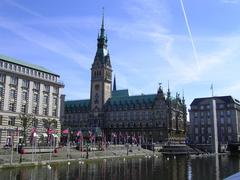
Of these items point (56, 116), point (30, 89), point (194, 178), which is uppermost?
point (30, 89)

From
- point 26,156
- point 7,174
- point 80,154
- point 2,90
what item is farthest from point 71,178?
point 2,90

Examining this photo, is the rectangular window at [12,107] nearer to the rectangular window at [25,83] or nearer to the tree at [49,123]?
the rectangular window at [25,83]

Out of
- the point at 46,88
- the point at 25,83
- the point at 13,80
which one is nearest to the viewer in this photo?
the point at 13,80

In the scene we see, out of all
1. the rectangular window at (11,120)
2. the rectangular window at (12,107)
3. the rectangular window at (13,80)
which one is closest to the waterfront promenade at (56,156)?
the rectangular window at (11,120)

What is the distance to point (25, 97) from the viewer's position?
11969cm

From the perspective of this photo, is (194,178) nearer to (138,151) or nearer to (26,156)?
(26,156)

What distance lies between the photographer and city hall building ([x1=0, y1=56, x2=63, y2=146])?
111438 millimetres

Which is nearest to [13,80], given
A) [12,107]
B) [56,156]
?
[12,107]

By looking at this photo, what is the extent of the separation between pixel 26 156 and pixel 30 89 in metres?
40.6

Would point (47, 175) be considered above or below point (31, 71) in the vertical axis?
below

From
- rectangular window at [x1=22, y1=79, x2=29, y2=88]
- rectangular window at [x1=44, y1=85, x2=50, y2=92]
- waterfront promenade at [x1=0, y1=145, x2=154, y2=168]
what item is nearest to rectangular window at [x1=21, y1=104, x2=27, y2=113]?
rectangular window at [x1=22, y1=79, x2=29, y2=88]

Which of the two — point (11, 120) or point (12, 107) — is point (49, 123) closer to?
point (11, 120)

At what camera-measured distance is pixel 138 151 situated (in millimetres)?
154125

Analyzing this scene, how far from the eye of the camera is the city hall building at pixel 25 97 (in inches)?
4387
